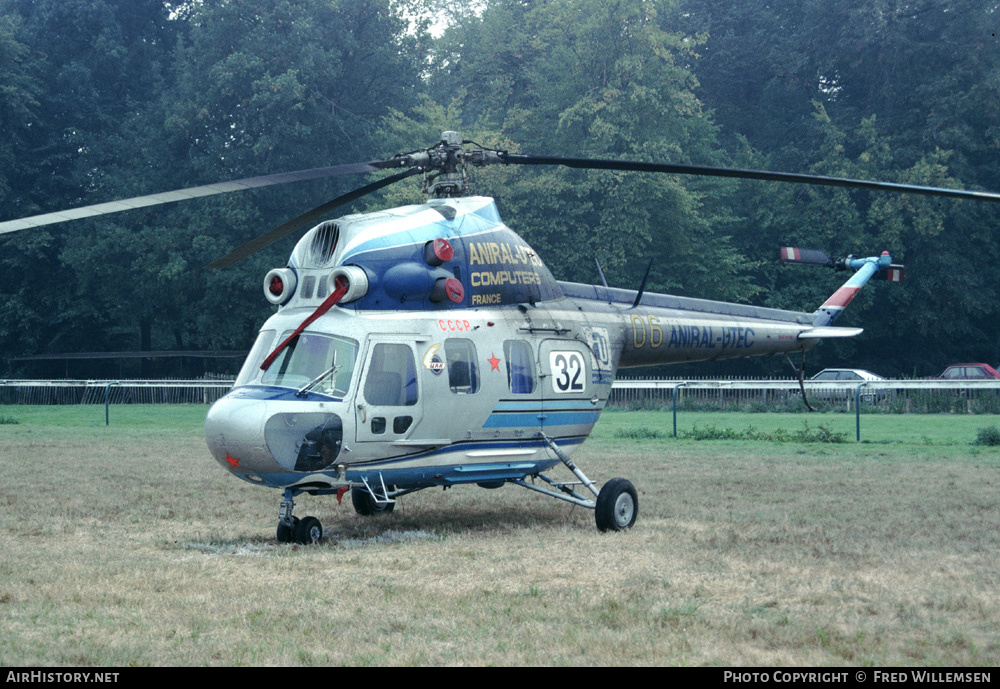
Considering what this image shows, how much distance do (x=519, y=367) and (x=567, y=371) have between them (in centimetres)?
73

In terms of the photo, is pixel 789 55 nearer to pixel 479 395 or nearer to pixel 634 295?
pixel 634 295

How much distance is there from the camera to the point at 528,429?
10992 millimetres

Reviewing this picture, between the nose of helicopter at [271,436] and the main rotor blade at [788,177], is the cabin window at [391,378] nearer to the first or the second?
the nose of helicopter at [271,436]

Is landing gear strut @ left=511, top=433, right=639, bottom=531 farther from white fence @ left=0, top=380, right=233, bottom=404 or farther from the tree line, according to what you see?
the tree line

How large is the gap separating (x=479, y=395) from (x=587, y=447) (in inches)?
412

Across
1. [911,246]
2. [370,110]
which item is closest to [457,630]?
[911,246]

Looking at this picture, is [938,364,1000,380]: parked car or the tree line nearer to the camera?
[938,364,1000,380]: parked car

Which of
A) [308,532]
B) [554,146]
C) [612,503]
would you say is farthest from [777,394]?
[308,532]

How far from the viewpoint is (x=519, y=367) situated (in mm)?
10898

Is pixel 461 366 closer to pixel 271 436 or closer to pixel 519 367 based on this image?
pixel 519 367

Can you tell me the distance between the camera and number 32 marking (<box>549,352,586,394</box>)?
1127 centimetres

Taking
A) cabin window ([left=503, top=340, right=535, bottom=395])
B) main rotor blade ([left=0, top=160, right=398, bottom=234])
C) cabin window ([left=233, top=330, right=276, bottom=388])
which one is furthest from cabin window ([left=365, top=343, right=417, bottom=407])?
main rotor blade ([left=0, top=160, right=398, bottom=234])

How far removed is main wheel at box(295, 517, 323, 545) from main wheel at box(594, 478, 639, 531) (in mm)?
2871

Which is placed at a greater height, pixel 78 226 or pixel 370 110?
pixel 370 110
